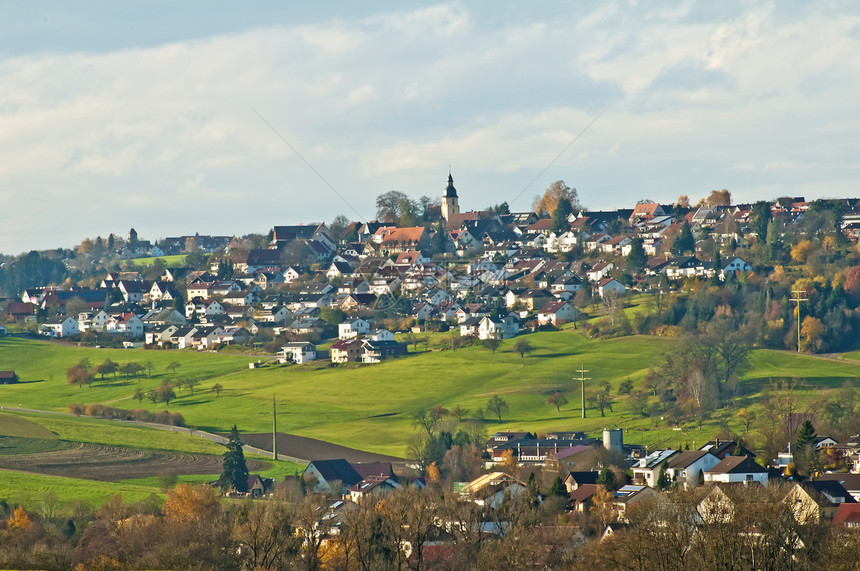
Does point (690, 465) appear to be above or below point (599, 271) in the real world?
below

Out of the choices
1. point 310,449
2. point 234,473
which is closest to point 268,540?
point 234,473

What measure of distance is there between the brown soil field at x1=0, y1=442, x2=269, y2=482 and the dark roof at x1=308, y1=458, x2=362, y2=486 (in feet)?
14.1

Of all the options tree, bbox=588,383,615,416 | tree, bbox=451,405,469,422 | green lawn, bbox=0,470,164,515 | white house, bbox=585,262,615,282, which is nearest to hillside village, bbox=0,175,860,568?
white house, bbox=585,262,615,282

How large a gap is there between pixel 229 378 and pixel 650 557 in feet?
193

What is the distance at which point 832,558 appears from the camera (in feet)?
118

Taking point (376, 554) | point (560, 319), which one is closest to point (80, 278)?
point (560, 319)

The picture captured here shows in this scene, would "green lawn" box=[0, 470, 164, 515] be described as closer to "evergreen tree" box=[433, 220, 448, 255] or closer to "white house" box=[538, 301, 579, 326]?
"white house" box=[538, 301, 579, 326]

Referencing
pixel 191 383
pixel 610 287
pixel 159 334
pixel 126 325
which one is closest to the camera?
pixel 191 383

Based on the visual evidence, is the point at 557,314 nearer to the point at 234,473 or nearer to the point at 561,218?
the point at 561,218

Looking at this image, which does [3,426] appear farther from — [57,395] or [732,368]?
[732,368]

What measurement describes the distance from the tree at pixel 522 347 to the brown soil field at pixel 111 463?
26236mm

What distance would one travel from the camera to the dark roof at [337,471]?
63938mm

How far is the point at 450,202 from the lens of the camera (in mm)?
160750

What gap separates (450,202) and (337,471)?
9790 centimetres
